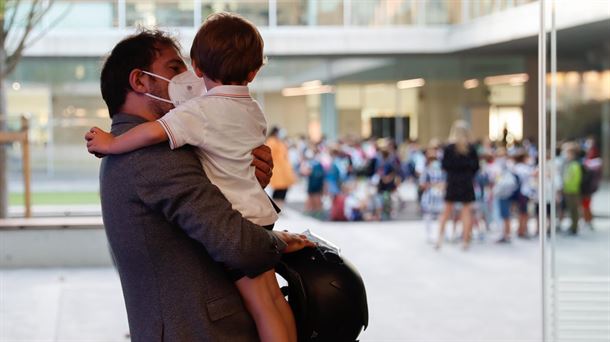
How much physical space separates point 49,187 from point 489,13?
1364 cm

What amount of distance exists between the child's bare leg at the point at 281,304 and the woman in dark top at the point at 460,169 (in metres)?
11.1

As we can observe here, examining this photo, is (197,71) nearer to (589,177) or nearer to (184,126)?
(184,126)

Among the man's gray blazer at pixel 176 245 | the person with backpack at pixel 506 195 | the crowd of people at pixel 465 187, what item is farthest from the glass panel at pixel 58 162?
the man's gray blazer at pixel 176 245

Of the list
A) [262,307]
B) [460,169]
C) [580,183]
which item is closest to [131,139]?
[262,307]

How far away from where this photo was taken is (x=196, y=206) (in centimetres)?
233

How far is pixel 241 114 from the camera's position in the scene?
101 inches

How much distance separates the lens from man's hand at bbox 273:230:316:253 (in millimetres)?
2611

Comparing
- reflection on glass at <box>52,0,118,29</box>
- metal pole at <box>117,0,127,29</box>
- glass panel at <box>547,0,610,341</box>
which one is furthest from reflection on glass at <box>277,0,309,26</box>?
glass panel at <box>547,0,610,341</box>

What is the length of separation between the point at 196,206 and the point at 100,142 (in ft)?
1.08

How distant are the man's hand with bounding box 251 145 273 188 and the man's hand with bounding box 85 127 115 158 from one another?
0.40 meters

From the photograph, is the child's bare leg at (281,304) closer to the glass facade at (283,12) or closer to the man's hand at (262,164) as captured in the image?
the man's hand at (262,164)

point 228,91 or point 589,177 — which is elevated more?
point 228,91

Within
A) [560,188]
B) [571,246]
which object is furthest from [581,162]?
[571,246]

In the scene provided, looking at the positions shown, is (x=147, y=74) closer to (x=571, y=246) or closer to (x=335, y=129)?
(x=571, y=246)
